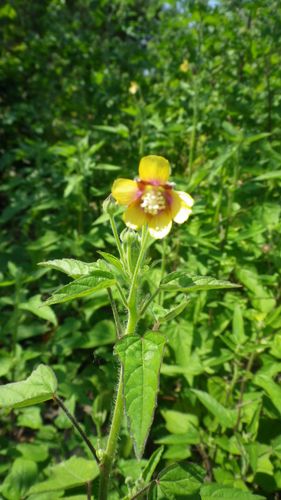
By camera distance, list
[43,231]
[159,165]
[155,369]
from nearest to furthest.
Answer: [155,369] → [159,165] → [43,231]

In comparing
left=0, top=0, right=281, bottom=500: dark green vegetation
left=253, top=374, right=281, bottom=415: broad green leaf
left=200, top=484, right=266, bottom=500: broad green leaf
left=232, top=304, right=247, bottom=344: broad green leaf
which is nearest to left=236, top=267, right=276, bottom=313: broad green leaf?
left=0, top=0, right=281, bottom=500: dark green vegetation

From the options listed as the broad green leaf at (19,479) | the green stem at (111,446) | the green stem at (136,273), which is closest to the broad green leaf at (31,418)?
the broad green leaf at (19,479)

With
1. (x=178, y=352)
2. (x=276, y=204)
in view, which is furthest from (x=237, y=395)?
(x=276, y=204)

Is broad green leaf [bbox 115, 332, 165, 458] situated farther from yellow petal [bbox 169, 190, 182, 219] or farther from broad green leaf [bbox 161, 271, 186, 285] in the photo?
yellow petal [bbox 169, 190, 182, 219]

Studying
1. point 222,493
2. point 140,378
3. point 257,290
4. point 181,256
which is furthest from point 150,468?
point 181,256

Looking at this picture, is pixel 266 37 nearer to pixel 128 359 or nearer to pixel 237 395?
pixel 237 395

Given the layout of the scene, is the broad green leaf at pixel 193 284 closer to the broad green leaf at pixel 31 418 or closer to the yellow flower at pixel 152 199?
Result: the yellow flower at pixel 152 199
